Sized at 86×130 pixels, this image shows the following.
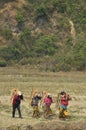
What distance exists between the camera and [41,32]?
66.9 meters

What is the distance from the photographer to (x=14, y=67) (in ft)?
190

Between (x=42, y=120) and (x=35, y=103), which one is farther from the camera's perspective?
(x=35, y=103)

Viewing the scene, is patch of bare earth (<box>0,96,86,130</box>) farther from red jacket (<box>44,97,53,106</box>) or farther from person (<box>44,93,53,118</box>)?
red jacket (<box>44,97,53,106</box>)

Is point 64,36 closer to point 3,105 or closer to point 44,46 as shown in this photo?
point 44,46

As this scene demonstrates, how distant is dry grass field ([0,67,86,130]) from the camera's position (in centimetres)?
2373

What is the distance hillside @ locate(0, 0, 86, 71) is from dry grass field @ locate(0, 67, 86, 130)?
17.2ft

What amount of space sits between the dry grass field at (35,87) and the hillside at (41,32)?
5.25 m

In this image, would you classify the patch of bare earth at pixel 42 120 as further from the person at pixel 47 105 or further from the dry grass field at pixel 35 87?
the person at pixel 47 105

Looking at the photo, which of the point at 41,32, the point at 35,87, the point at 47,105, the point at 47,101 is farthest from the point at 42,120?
the point at 41,32

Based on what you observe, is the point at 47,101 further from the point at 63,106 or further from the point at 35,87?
the point at 35,87

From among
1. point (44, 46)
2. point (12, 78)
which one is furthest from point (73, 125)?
point (44, 46)

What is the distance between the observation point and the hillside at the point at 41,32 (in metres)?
61.4

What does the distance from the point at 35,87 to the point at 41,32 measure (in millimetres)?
29836

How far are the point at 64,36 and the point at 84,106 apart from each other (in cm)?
3889
